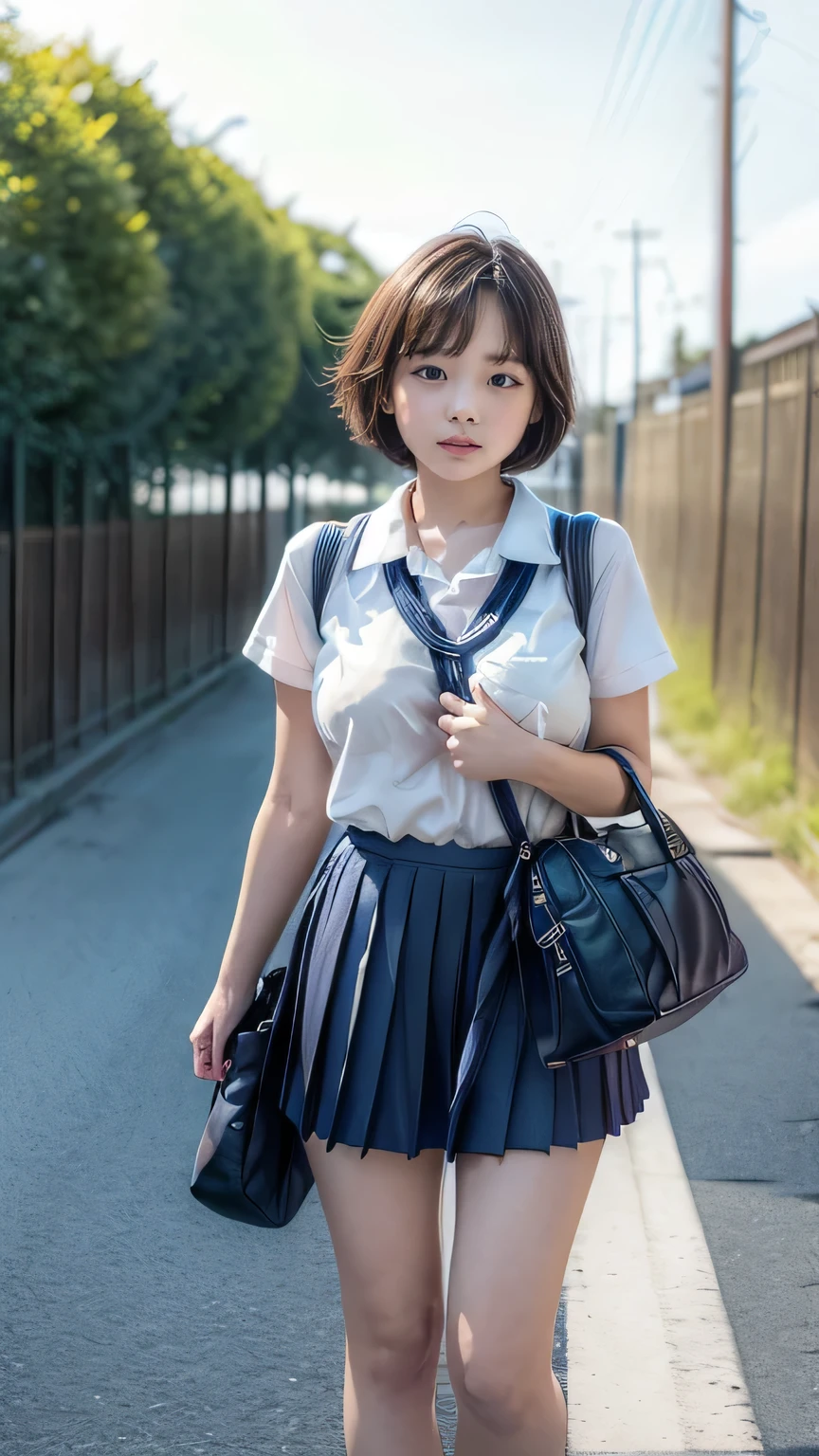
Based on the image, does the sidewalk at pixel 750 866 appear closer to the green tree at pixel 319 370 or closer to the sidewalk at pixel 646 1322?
the sidewalk at pixel 646 1322

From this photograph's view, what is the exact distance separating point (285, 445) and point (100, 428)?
17.5 metres

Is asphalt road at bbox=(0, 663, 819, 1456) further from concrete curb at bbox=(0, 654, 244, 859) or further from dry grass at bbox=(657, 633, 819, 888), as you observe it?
concrete curb at bbox=(0, 654, 244, 859)

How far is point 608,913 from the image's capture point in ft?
6.93

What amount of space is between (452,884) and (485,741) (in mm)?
222

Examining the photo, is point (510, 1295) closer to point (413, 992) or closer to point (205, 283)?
point (413, 992)

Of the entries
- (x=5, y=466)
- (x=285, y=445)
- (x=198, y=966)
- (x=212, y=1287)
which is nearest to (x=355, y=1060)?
(x=212, y=1287)

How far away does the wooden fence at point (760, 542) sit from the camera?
29.6 ft

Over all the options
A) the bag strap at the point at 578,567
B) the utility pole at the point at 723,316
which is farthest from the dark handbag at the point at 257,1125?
the utility pole at the point at 723,316

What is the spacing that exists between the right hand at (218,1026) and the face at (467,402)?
824 millimetres

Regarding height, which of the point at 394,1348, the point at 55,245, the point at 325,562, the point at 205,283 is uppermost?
the point at 205,283

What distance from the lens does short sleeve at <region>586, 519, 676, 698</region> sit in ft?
7.41

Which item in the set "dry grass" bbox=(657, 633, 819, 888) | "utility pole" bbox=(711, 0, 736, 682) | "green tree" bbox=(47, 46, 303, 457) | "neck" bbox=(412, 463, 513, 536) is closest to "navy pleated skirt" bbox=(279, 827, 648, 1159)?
"neck" bbox=(412, 463, 513, 536)

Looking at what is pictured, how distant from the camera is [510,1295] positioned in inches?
81.0

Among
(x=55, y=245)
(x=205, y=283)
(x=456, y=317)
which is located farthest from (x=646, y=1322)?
(x=205, y=283)
